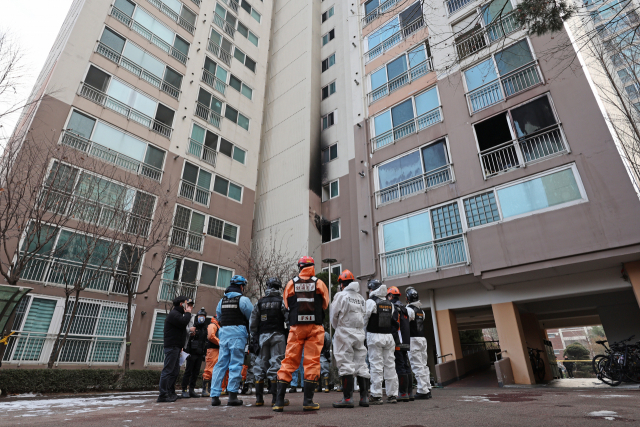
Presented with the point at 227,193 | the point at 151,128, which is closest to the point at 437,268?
the point at 227,193

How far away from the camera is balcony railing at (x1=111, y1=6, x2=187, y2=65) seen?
62.5 feet

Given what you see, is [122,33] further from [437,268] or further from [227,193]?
[437,268]

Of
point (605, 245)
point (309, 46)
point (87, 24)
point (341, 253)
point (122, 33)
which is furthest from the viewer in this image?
point (309, 46)

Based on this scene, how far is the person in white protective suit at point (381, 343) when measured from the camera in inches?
237

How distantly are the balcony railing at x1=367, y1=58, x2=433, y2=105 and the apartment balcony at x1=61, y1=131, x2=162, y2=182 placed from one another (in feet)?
40.0

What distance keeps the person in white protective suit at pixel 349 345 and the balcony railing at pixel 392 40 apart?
16.5 metres

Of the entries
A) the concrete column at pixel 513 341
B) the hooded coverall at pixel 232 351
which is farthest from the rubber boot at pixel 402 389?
the concrete column at pixel 513 341

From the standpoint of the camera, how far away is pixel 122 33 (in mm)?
18875

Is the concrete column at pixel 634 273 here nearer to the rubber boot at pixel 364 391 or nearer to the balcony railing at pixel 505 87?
the balcony railing at pixel 505 87

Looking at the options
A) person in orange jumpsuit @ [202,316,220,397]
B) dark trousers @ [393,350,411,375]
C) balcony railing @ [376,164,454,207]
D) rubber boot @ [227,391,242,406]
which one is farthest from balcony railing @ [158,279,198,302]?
dark trousers @ [393,350,411,375]

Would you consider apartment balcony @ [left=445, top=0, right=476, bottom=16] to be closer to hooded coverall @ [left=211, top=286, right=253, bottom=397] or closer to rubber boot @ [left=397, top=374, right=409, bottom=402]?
rubber boot @ [left=397, top=374, right=409, bottom=402]

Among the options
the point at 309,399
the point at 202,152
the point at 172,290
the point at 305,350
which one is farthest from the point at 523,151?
the point at 202,152

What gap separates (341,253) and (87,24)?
17562 millimetres

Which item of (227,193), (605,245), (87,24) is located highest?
(87,24)
